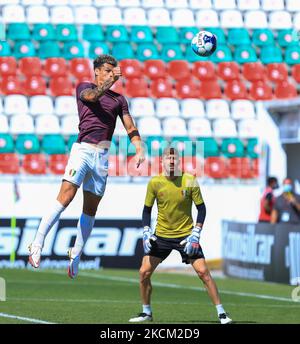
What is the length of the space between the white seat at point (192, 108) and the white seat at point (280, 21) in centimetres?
441

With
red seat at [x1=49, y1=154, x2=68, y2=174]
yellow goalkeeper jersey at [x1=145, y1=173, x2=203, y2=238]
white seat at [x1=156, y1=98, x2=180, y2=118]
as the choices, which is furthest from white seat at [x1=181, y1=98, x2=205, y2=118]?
yellow goalkeeper jersey at [x1=145, y1=173, x2=203, y2=238]

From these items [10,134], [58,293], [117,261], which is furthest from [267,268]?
[10,134]

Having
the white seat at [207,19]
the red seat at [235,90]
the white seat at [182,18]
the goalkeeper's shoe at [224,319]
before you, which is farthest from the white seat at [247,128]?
the goalkeeper's shoe at [224,319]

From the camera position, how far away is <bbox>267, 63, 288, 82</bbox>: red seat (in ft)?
93.3

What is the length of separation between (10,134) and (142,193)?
3.46 meters

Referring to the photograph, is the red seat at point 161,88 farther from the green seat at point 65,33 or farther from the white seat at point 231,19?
the white seat at point 231,19

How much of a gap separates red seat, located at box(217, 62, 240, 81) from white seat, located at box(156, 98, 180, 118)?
2049 millimetres

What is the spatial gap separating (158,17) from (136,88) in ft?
9.79

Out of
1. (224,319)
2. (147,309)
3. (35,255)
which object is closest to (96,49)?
(147,309)

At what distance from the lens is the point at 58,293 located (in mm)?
16109

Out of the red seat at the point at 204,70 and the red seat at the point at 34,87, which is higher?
the red seat at the point at 204,70

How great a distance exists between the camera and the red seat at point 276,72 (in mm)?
28438

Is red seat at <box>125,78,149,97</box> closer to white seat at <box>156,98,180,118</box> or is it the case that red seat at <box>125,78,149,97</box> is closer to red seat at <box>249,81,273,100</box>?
white seat at <box>156,98,180,118</box>

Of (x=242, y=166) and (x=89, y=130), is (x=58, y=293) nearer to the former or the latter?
(x=89, y=130)
